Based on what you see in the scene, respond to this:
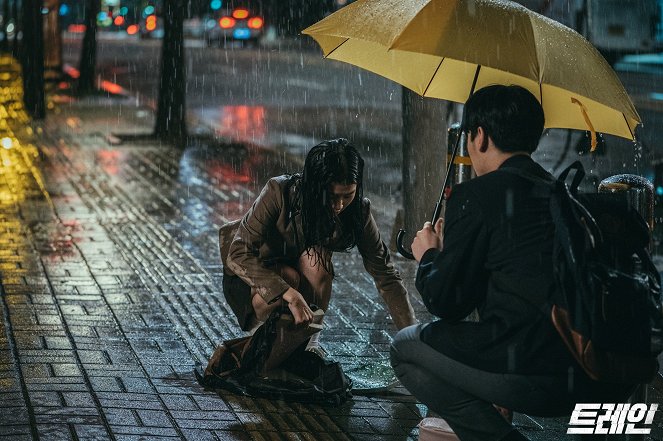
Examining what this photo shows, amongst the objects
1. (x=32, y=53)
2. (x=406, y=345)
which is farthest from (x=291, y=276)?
(x=32, y=53)

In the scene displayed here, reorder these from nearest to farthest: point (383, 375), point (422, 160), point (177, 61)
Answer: point (383, 375) → point (422, 160) → point (177, 61)

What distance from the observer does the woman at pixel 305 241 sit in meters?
5.16

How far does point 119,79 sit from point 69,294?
70.8 ft

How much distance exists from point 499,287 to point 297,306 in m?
1.65

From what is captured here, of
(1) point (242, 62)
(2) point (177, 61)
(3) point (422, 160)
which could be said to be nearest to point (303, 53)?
(1) point (242, 62)

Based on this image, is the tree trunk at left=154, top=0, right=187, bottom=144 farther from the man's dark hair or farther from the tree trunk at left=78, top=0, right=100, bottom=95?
the man's dark hair

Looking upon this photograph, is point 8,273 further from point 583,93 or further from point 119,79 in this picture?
point 119,79

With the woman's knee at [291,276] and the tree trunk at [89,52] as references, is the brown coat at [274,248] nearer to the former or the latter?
the woman's knee at [291,276]

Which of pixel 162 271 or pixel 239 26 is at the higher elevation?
pixel 239 26

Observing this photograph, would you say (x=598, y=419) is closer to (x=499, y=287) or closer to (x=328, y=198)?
(x=499, y=287)

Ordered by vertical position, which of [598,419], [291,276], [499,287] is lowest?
[598,419]

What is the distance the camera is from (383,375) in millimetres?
5961

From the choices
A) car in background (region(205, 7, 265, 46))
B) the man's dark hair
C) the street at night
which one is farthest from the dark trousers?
car in background (region(205, 7, 265, 46))

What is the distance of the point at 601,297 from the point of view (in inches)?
139
